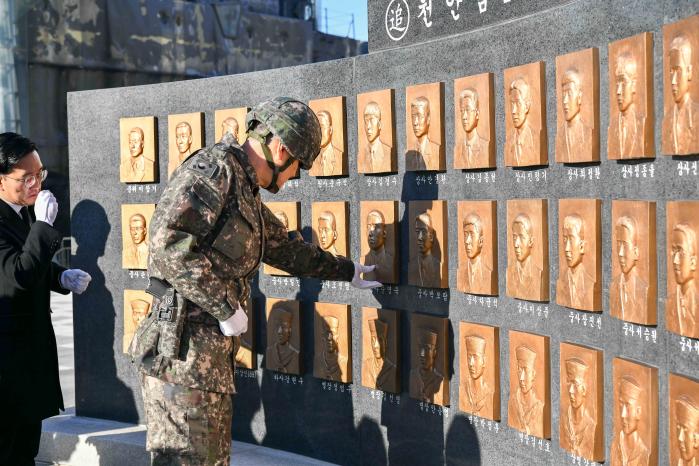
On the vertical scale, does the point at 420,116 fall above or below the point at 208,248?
above

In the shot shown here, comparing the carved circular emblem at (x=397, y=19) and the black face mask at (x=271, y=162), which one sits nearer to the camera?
the black face mask at (x=271, y=162)

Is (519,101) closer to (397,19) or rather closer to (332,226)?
(397,19)

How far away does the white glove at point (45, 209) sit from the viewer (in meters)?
5.53

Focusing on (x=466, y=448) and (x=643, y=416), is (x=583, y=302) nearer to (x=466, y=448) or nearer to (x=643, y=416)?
(x=643, y=416)

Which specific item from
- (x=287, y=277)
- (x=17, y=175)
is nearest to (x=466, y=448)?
(x=287, y=277)

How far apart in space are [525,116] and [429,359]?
1718 millimetres

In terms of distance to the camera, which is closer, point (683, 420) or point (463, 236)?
point (683, 420)

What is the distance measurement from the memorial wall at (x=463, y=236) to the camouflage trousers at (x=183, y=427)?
168 centimetres

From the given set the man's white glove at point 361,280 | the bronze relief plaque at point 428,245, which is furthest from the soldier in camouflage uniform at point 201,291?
the bronze relief plaque at point 428,245

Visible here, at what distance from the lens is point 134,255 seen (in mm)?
7672

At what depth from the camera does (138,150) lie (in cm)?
766

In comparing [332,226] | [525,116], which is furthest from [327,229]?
[525,116]

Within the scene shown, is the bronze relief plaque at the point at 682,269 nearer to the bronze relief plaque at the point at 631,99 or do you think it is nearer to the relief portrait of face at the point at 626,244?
the relief portrait of face at the point at 626,244

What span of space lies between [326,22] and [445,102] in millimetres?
31043
